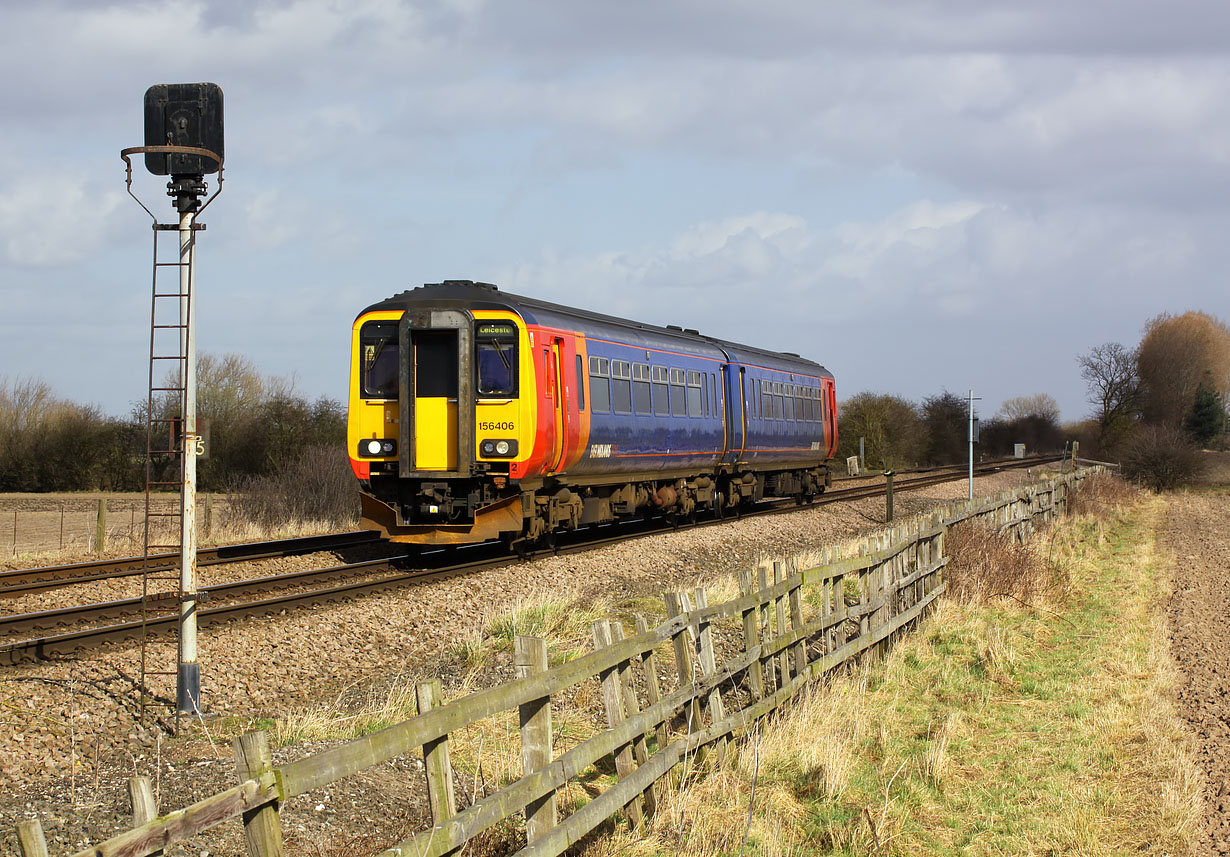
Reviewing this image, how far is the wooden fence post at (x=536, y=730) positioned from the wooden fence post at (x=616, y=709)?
0.75 meters

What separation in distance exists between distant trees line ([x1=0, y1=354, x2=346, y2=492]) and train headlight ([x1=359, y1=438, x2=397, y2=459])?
20.1m

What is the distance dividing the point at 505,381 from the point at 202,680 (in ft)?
22.1

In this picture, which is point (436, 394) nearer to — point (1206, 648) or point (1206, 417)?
point (1206, 648)

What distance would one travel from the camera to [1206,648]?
39.4ft

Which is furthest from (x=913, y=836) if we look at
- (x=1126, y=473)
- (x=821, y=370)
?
(x=1126, y=473)

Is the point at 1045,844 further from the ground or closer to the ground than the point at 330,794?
closer to the ground

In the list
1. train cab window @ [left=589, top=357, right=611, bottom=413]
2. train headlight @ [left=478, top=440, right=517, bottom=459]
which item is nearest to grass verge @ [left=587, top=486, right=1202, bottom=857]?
train headlight @ [left=478, top=440, right=517, bottom=459]

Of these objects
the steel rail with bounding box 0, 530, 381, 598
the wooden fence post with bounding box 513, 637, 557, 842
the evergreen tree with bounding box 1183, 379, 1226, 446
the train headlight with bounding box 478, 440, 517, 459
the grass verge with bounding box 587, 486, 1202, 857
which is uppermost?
the evergreen tree with bounding box 1183, 379, 1226, 446

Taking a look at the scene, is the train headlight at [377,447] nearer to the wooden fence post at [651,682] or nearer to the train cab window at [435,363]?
the train cab window at [435,363]

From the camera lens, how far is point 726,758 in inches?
287

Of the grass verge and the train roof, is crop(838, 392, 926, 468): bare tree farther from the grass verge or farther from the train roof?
the grass verge

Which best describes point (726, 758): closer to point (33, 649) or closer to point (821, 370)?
point (33, 649)

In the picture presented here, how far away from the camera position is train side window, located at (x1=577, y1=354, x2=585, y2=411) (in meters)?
16.2

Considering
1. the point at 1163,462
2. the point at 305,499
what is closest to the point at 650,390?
the point at 305,499
